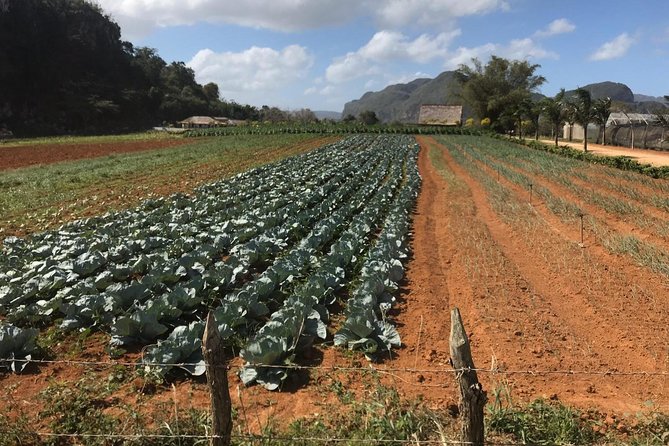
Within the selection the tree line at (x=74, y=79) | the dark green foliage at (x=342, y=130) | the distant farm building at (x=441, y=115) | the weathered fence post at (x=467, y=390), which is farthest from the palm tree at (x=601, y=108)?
the tree line at (x=74, y=79)

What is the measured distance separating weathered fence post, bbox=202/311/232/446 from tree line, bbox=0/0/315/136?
72.6 metres

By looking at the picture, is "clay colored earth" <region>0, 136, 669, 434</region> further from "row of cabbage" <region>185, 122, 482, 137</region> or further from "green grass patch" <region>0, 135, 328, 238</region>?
"row of cabbage" <region>185, 122, 482, 137</region>

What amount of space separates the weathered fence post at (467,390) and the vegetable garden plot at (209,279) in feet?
6.44

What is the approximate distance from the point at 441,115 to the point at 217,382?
74.9 m

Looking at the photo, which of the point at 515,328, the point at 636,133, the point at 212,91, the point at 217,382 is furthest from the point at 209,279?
the point at 212,91

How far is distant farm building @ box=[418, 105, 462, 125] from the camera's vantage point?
7300 centimetres

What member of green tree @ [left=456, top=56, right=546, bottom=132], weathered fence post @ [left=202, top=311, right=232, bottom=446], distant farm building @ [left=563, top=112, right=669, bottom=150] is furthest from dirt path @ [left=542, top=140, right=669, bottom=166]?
green tree @ [left=456, top=56, right=546, bottom=132]

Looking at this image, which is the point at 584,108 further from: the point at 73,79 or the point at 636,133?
the point at 73,79

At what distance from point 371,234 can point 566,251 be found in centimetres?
377

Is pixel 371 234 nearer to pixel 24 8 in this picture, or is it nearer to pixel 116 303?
pixel 116 303

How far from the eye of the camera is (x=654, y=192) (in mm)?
15055

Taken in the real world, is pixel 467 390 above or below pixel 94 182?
below

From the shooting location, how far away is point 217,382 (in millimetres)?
3115

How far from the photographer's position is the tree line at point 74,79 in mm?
70375
